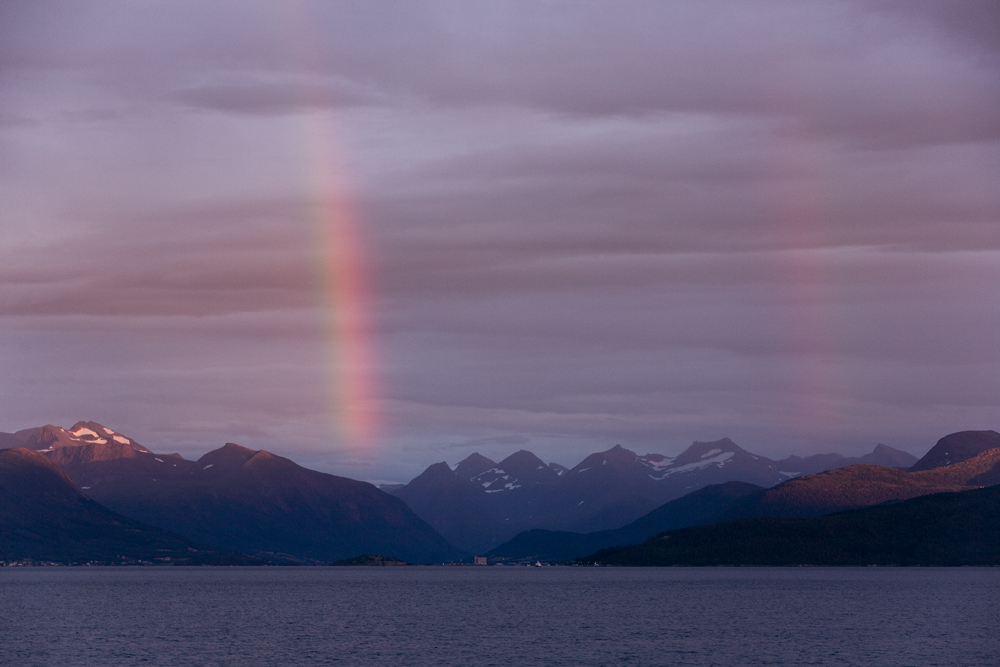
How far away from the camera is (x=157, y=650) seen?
453ft

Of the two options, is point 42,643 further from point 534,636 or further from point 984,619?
point 984,619

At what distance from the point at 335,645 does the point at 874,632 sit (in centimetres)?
8034

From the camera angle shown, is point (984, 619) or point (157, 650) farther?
point (984, 619)

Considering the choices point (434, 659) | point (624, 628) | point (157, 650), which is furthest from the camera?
point (624, 628)

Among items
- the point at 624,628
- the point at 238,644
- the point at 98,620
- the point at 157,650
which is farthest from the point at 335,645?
the point at 98,620

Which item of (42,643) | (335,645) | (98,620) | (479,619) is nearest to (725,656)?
(335,645)

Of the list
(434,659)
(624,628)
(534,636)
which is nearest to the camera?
(434,659)

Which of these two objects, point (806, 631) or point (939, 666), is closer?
point (939, 666)

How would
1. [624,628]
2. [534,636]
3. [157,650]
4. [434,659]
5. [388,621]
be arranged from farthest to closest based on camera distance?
[388,621] → [624,628] → [534,636] → [157,650] → [434,659]

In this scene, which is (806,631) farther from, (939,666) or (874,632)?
(939,666)

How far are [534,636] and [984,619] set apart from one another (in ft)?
258

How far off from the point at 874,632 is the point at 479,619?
2796 inches

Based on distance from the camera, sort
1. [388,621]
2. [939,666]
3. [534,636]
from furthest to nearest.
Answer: [388,621], [534,636], [939,666]

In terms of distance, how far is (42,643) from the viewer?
479 ft
